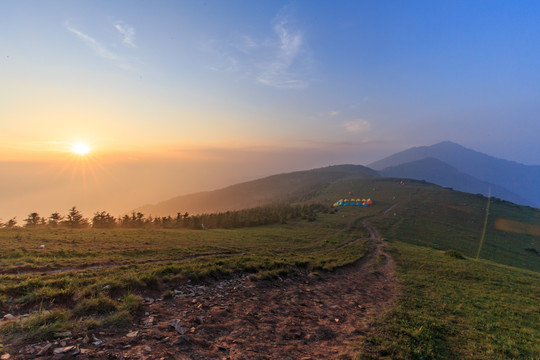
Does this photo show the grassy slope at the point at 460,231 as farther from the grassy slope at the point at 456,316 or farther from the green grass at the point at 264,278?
the green grass at the point at 264,278

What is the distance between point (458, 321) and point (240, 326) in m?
11.3

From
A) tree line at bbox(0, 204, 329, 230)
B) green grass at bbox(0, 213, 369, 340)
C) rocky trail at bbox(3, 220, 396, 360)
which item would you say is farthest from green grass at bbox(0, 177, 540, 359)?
tree line at bbox(0, 204, 329, 230)

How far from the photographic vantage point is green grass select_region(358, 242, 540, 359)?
26.9 feet

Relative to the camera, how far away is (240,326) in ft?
27.2

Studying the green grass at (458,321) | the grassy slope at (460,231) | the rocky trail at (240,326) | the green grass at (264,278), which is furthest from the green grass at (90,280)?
the grassy slope at (460,231)

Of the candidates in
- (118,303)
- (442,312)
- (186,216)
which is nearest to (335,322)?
(442,312)

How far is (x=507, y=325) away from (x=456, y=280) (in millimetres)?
10476

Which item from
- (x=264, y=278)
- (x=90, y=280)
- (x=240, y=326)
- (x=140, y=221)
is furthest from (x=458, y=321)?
→ (x=140, y=221)

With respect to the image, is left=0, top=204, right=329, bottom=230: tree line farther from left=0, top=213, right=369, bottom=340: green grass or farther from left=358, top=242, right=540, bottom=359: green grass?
left=358, top=242, right=540, bottom=359: green grass

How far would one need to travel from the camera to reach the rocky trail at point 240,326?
→ 5.98m

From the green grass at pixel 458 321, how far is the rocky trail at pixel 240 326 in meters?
1.03

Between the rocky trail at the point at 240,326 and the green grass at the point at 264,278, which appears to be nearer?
the rocky trail at the point at 240,326

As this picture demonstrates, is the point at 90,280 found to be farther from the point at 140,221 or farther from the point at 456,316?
the point at 140,221

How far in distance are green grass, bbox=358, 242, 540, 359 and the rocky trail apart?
1.03m
